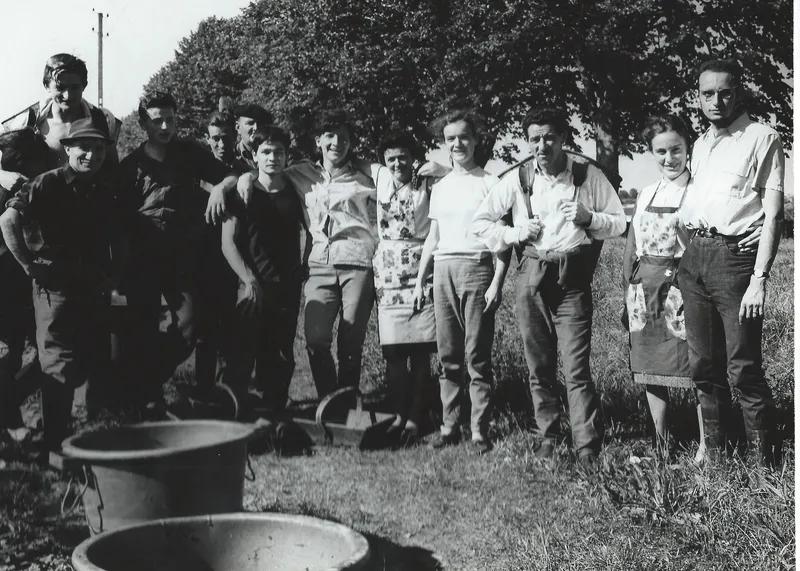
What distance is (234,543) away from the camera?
3.30 metres

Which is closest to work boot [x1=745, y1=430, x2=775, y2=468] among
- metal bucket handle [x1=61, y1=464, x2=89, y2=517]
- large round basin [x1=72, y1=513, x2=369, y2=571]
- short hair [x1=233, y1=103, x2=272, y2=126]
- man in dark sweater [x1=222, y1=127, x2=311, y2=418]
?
large round basin [x1=72, y1=513, x2=369, y2=571]

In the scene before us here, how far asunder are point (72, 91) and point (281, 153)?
1.47 metres

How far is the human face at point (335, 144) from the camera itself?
566 centimetres

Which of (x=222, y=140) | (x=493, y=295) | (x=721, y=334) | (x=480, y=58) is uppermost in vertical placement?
(x=480, y=58)

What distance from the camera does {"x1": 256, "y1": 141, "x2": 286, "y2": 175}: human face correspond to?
18.4 ft

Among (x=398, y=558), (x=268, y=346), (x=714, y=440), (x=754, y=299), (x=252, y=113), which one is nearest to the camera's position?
(x=398, y=558)

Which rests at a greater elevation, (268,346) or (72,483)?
(268,346)

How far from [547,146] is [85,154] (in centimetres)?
266

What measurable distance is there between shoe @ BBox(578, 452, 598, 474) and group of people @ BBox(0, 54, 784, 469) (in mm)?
14

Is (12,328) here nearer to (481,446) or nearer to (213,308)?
(213,308)

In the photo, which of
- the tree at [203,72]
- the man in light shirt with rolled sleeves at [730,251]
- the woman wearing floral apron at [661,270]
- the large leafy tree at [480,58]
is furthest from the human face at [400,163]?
the large leafy tree at [480,58]

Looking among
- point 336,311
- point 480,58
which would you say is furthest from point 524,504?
point 480,58

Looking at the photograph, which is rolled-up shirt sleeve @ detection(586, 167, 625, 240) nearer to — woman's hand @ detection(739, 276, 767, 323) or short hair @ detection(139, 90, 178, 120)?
woman's hand @ detection(739, 276, 767, 323)

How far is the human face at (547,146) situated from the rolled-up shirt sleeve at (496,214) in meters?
0.23
